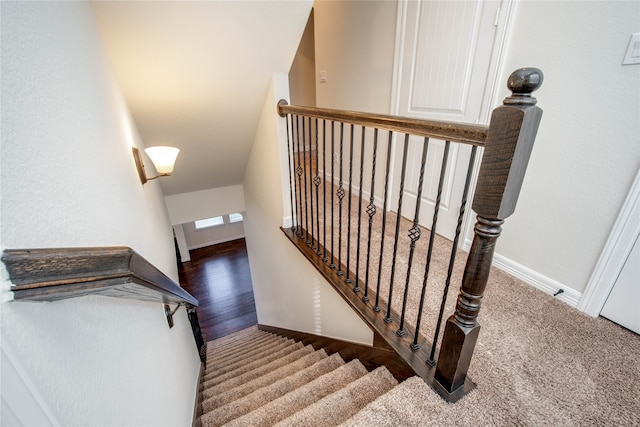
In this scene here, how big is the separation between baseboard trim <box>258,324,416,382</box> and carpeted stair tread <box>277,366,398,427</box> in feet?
0.17

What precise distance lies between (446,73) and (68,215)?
2.18 meters

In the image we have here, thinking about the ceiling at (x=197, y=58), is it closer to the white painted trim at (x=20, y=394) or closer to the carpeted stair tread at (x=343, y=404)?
the white painted trim at (x=20, y=394)

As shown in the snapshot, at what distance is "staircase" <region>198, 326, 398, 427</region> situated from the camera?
1220 mm

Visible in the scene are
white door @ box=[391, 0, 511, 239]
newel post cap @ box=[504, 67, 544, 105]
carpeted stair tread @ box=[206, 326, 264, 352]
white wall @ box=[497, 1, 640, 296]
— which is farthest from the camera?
carpeted stair tread @ box=[206, 326, 264, 352]

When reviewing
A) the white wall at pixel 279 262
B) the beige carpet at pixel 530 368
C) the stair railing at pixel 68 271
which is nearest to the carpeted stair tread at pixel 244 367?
the white wall at pixel 279 262

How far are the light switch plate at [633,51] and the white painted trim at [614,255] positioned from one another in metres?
0.47

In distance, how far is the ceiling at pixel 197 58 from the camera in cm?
166

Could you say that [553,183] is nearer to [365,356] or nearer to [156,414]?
[365,356]

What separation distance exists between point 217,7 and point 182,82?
2.06 feet

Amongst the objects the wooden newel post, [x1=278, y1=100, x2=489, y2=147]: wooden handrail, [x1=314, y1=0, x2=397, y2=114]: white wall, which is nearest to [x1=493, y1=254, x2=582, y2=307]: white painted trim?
the wooden newel post

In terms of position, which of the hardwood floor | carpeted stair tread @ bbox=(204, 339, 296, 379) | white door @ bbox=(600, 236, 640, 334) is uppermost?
white door @ bbox=(600, 236, 640, 334)

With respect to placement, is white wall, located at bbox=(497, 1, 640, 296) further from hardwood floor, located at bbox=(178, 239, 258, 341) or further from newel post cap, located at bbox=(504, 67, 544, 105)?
hardwood floor, located at bbox=(178, 239, 258, 341)

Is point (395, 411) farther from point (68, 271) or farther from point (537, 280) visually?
point (537, 280)

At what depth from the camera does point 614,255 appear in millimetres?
1412
